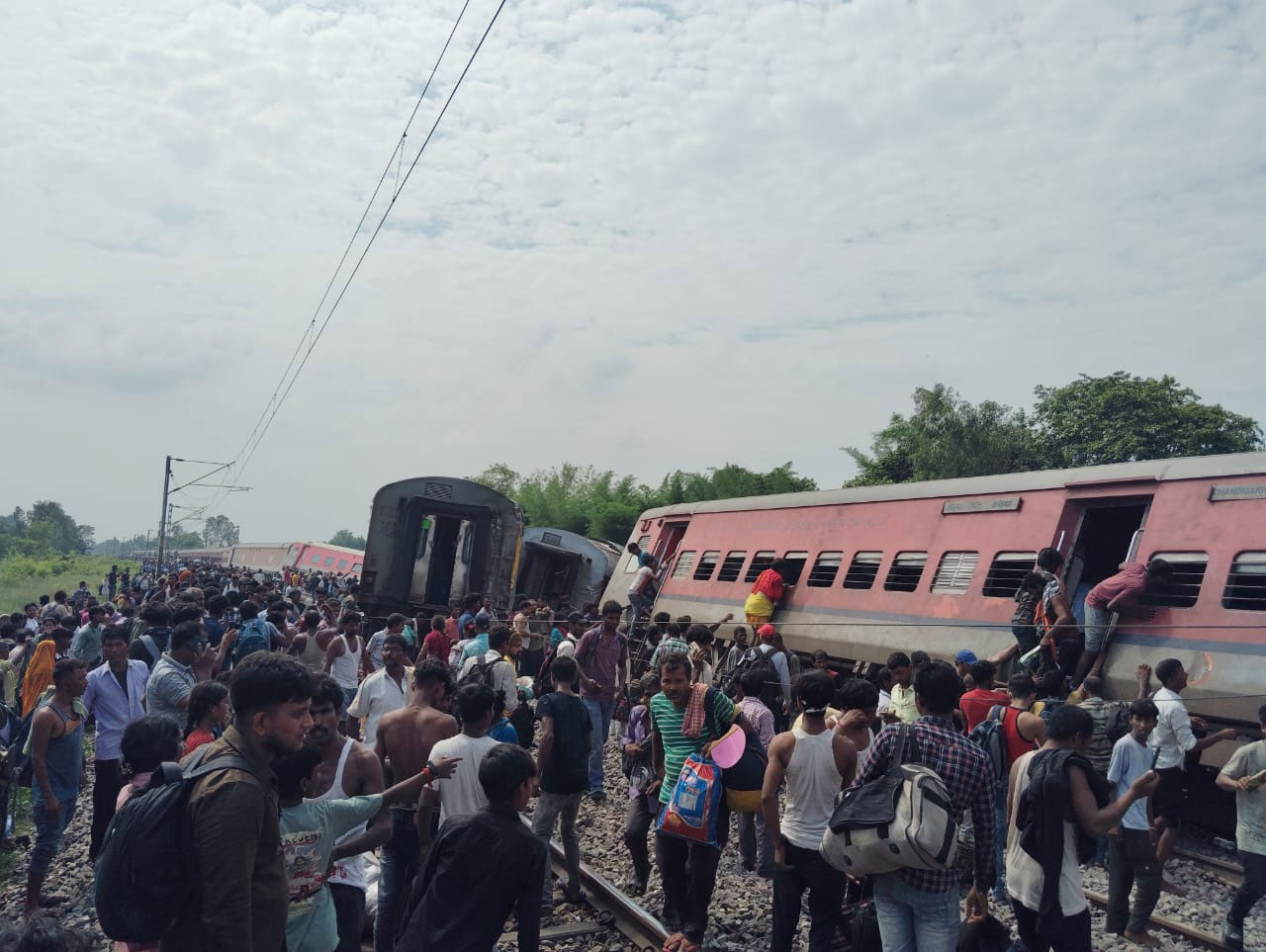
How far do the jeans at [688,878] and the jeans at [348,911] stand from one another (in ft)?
6.16

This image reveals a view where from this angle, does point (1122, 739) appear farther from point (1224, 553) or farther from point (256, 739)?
point (256, 739)

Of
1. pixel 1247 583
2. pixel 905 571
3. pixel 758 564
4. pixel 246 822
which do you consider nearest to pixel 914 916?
pixel 246 822

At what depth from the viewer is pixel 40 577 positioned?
57.0 m

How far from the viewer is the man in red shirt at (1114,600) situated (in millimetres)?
9289

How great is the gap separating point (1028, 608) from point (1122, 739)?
3.13m

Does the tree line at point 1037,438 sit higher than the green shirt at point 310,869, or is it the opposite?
the tree line at point 1037,438

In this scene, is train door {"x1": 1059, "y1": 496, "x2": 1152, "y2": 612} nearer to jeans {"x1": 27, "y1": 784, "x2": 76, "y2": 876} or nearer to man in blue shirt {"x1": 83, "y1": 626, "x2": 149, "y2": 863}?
man in blue shirt {"x1": 83, "y1": 626, "x2": 149, "y2": 863}

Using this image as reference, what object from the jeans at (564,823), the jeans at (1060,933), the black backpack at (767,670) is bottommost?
the jeans at (564,823)

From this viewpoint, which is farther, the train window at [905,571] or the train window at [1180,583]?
the train window at [905,571]

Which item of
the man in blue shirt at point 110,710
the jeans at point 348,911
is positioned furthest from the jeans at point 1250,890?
the man in blue shirt at point 110,710

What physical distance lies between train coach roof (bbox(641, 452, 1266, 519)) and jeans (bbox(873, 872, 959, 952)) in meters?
6.92

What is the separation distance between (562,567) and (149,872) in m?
22.5

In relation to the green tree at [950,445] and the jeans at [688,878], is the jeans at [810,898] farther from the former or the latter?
the green tree at [950,445]

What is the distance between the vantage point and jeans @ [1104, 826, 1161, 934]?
6562 mm
